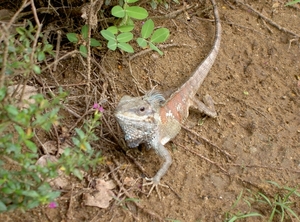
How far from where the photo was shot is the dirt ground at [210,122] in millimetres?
3848

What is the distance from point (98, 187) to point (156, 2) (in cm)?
249

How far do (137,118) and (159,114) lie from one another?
456 mm

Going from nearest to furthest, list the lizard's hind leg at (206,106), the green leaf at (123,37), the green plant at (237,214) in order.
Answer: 1. the green plant at (237,214)
2. the green leaf at (123,37)
3. the lizard's hind leg at (206,106)

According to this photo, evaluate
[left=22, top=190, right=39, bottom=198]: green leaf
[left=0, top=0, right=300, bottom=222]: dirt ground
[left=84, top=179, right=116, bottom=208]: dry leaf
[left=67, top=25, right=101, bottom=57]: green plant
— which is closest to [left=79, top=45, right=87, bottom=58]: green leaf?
[left=67, top=25, right=101, bottom=57]: green plant

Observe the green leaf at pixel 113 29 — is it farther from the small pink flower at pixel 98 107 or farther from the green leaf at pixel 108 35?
the small pink flower at pixel 98 107

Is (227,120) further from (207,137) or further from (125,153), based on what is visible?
(125,153)

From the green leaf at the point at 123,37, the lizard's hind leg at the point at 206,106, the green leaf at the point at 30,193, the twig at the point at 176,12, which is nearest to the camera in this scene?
the green leaf at the point at 30,193

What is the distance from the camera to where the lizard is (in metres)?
3.88

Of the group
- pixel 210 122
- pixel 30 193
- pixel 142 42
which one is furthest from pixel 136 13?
pixel 30 193

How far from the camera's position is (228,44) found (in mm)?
5730

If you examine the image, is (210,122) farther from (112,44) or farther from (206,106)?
(112,44)

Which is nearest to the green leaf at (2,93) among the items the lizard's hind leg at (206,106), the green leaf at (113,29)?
the green leaf at (113,29)

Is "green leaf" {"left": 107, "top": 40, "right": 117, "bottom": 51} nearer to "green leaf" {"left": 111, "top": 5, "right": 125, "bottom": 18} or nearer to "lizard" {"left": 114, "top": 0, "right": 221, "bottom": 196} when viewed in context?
"green leaf" {"left": 111, "top": 5, "right": 125, "bottom": 18}

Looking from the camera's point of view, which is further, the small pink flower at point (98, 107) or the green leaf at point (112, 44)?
the green leaf at point (112, 44)
